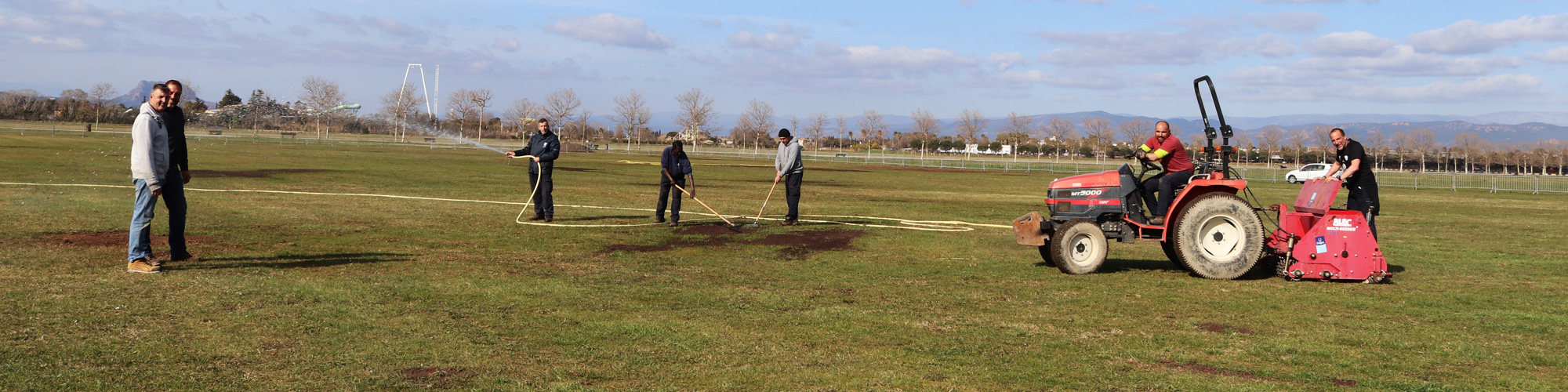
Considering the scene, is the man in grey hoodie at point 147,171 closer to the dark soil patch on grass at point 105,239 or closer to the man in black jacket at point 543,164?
the dark soil patch on grass at point 105,239

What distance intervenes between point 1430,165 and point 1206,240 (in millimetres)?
145974

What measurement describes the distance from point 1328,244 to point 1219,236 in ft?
3.70

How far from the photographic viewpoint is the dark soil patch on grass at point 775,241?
547 inches

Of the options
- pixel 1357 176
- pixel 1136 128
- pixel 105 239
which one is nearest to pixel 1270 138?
pixel 1136 128

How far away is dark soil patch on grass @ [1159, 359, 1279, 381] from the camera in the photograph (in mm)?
6648

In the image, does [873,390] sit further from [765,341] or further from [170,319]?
[170,319]

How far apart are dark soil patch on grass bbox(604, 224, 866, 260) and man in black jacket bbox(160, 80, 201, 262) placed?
4957 millimetres

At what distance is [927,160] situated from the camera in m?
81.8

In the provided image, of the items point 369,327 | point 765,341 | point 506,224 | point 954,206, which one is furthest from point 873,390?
point 954,206

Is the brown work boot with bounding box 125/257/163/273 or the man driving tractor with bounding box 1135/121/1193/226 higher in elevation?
the man driving tractor with bounding box 1135/121/1193/226

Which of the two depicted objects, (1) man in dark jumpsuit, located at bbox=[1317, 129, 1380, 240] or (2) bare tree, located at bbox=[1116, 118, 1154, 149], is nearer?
(1) man in dark jumpsuit, located at bbox=[1317, 129, 1380, 240]

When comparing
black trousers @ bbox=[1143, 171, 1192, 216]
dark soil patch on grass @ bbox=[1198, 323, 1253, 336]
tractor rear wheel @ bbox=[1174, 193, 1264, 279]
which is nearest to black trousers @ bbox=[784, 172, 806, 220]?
black trousers @ bbox=[1143, 171, 1192, 216]

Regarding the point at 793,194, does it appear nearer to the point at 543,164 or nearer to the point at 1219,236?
the point at 543,164

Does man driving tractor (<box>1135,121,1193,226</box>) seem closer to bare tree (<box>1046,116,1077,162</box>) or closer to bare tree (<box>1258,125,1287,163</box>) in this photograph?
bare tree (<box>1258,125,1287,163</box>)
